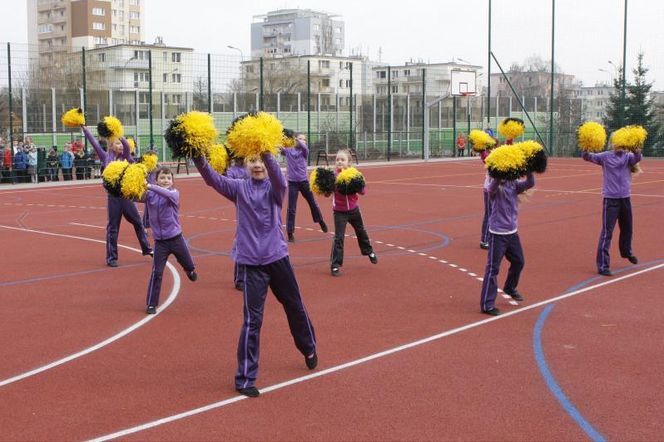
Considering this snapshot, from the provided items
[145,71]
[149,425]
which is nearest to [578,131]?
[149,425]

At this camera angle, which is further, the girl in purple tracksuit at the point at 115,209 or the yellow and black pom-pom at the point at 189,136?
the girl in purple tracksuit at the point at 115,209

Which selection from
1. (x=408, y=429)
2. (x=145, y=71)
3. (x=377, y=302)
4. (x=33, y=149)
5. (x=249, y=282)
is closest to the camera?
(x=408, y=429)

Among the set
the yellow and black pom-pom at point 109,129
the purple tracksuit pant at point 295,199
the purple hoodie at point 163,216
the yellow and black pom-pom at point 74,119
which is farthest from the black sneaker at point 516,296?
the yellow and black pom-pom at point 74,119

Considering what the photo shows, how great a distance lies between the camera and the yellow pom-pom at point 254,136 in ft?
19.7

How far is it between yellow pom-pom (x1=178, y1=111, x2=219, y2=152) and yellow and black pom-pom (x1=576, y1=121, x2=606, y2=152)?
19.6 feet

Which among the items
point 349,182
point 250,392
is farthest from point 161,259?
point 250,392

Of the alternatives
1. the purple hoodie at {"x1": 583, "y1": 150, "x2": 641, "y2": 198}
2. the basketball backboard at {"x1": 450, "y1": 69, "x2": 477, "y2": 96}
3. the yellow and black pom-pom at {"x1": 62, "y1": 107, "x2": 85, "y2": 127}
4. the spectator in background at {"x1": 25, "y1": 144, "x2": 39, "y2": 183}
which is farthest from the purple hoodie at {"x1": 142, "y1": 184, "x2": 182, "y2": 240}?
the basketball backboard at {"x1": 450, "y1": 69, "x2": 477, "y2": 96}

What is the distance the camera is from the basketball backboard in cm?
4438

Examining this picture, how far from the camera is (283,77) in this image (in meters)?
48.0

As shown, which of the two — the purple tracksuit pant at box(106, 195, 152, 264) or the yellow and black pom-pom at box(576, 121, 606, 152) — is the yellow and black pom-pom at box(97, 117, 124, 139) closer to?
the purple tracksuit pant at box(106, 195, 152, 264)

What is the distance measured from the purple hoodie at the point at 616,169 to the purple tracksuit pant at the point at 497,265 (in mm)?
2637

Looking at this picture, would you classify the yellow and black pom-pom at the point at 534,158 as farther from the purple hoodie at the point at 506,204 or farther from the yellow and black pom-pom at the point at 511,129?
the yellow and black pom-pom at the point at 511,129

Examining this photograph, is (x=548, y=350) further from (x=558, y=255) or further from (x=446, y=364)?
(x=558, y=255)

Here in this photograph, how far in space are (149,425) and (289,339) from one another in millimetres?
2343
